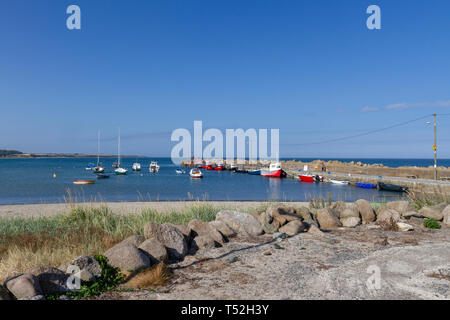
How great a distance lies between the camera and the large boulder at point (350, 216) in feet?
33.2

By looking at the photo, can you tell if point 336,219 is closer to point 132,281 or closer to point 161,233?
point 161,233

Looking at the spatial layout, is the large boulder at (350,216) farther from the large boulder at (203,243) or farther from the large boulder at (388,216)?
the large boulder at (203,243)

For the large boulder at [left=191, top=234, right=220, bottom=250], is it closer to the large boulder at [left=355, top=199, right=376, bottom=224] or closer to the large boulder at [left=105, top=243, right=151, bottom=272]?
the large boulder at [left=105, top=243, right=151, bottom=272]

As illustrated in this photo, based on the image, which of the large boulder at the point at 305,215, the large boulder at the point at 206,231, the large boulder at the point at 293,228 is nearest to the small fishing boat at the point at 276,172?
the large boulder at the point at 305,215

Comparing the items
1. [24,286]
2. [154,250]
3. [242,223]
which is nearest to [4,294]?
[24,286]

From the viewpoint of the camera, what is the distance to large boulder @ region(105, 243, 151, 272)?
5.61 meters

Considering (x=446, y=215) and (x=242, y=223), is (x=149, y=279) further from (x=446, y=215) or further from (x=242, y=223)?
(x=446, y=215)

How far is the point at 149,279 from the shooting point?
5188mm
